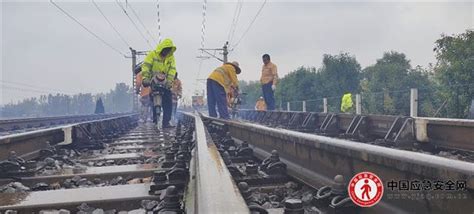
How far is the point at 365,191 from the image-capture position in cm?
188

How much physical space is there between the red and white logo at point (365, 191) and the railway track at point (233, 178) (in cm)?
6

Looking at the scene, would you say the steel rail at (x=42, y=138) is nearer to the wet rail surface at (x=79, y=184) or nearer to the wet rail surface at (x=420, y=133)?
the wet rail surface at (x=79, y=184)

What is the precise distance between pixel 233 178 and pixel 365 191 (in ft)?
3.30

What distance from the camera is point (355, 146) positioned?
7.72 feet

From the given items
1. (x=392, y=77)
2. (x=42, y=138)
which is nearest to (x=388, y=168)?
(x=42, y=138)

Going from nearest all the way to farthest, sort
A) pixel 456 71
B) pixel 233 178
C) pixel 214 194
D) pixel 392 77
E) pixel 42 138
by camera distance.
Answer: pixel 214 194 < pixel 233 178 < pixel 42 138 < pixel 456 71 < pixel 392 77

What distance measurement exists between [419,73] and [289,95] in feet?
34.6

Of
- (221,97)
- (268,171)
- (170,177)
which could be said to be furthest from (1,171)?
(221,97)

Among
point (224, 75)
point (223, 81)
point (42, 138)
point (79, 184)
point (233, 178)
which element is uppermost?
point (224, 75)

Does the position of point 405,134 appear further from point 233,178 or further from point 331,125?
point 233,178

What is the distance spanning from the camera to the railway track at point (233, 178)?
167 centimetres

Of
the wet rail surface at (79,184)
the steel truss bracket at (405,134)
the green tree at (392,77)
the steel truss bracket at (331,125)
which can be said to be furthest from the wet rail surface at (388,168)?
the green tree at (392,77)

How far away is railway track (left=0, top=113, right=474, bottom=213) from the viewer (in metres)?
1.67

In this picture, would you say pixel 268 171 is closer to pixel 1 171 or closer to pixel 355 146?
pixel 355 146
